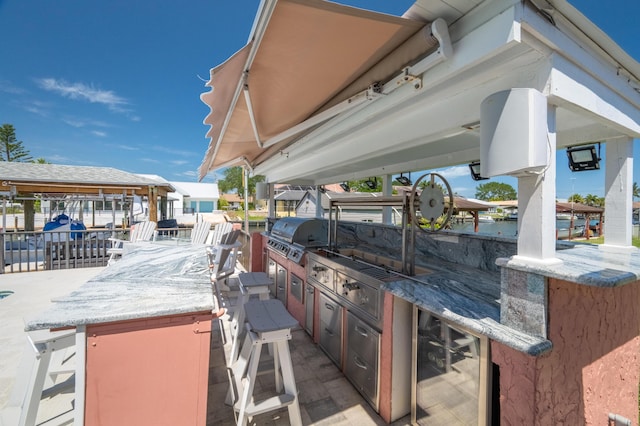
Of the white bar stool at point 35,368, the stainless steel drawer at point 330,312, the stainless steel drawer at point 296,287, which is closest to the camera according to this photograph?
the white bar stool at point 35,368

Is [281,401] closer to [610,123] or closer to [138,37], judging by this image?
[610,123]

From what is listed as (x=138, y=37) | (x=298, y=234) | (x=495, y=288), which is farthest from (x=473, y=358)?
(x=138, y=37)

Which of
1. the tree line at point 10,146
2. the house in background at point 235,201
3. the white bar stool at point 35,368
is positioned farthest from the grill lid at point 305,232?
the house in background at point 235,201

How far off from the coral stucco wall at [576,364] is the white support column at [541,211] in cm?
15

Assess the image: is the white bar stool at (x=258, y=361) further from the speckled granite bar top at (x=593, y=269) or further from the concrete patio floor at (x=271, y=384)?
the speckled granite bar top at (x=593, y=269)

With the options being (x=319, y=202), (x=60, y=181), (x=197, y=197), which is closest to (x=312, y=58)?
(x=319, y=202)

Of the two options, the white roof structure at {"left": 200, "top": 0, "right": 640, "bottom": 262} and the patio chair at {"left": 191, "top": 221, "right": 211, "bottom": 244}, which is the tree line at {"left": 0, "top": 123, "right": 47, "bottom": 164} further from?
the white roof structure at {"left": 200, "top": 0, "right": 640, "bottom": 262}

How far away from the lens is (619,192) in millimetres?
1883

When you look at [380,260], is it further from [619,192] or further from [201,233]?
[201,233]

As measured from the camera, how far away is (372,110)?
219 cm

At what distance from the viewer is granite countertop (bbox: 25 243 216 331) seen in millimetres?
1234

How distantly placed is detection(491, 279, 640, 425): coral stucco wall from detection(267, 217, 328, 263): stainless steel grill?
2.72 metres

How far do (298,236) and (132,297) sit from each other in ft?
9.14

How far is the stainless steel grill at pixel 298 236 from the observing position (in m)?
3.99
